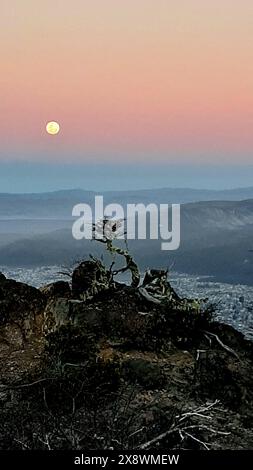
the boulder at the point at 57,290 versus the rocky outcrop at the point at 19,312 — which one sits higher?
the boulder at the point at 57,290

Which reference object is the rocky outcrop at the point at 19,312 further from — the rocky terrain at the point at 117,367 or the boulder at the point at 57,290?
the boulder at the point at 57,290

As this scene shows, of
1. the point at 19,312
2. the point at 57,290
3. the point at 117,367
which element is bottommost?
the point at 117,367

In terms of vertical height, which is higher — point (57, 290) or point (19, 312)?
point (57, 290)

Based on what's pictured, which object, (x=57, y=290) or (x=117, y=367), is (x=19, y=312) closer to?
(x=57, y=290)

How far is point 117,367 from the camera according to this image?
10.4 metres

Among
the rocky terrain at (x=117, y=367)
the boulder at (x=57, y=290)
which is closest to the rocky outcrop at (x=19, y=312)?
the rocky terrain at (x=117, y=367)

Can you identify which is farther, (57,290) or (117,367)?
(57,290)

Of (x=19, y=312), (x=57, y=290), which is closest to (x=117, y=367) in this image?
(x=19, y=312)

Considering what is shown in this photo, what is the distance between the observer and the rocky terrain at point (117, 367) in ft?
27.2

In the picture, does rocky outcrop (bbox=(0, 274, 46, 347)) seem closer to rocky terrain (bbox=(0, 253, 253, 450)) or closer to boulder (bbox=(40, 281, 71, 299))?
rocky terrain (bbox=(0, 253, 253, 450))

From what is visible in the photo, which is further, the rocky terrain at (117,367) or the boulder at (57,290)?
the boulder at (57,290)

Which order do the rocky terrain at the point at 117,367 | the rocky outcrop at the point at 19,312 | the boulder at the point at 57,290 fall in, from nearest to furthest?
the rocky terrain at the point at 117,367 < the rocky outcrop at the point at 19,312 < the boulder at the point at 57,290
